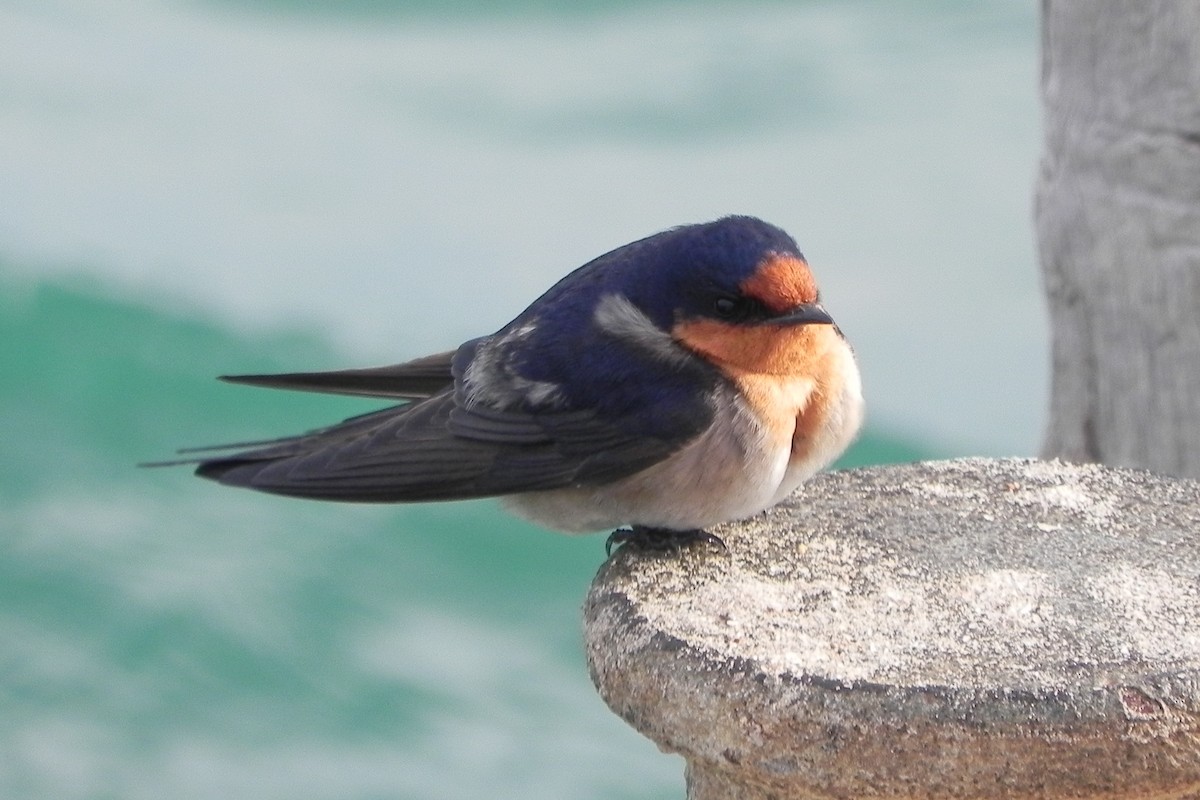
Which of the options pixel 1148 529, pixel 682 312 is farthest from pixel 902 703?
pixel 682 312

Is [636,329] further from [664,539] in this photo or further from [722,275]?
[664,539]

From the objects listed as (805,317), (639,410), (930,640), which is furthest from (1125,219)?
(930,640)

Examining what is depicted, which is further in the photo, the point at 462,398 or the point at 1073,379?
the point at 1073,379

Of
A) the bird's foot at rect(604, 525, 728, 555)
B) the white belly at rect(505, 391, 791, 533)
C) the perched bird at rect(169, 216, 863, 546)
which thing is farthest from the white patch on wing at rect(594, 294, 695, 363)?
the bird's foot at rect(604, 525, 728, 555)

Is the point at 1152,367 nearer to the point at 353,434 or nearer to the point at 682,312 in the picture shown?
the point at 682,312

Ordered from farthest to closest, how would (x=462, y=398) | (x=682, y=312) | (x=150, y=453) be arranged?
(x=150, y=453), (x=462, y=398), (x=682, y=312)

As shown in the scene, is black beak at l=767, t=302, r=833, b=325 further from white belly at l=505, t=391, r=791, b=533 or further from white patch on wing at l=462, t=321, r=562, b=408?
white patch on wing at l=462, t=321, r=562, b=408
